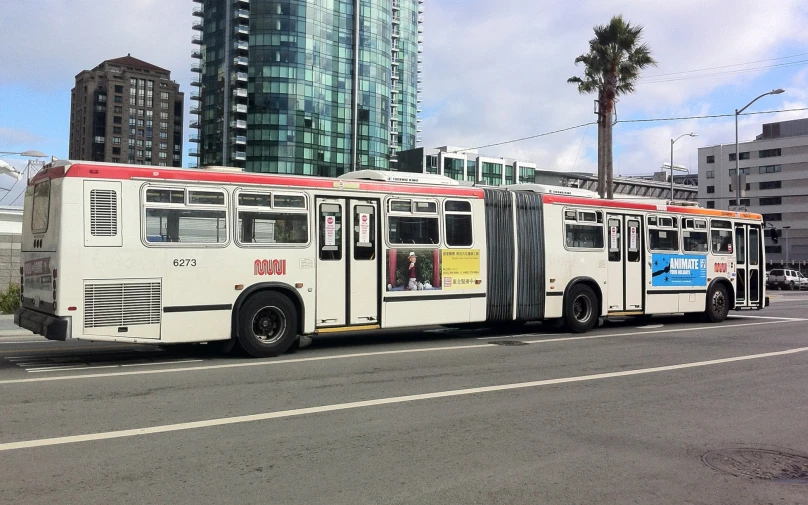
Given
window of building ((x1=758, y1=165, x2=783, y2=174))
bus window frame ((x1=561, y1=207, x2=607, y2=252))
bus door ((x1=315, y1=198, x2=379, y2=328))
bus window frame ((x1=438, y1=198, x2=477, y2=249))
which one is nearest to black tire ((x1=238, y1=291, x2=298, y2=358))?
bus door ((x1=315, y1=198, x2=379, y2=328))

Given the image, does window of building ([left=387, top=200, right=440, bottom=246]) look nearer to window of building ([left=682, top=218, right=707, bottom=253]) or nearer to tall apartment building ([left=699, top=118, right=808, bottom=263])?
window of building ([left=682, top=218, right=707, bottom=253])

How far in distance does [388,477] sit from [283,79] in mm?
85933

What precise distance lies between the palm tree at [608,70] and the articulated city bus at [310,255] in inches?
572

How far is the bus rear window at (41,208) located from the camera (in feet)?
33.4

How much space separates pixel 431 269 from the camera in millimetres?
13109

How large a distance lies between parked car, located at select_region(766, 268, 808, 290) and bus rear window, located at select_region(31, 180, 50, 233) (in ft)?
190

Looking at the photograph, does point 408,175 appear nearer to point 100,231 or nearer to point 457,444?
point 100,231

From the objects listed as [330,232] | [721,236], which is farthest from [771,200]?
[330,232]

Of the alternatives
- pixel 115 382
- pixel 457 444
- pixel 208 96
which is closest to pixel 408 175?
pixel 115 382

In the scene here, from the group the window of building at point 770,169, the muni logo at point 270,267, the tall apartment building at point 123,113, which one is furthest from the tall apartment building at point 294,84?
the muni logo at point 270,267

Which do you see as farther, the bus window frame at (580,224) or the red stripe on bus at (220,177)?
the bus window frame at (580,224)

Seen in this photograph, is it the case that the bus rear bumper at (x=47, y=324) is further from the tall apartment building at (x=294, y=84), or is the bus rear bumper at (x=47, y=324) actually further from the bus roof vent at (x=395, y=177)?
the tall apartment building at (x=294, y=84)

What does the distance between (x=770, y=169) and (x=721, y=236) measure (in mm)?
102079

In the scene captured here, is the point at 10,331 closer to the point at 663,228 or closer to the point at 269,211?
the point at 269,211
